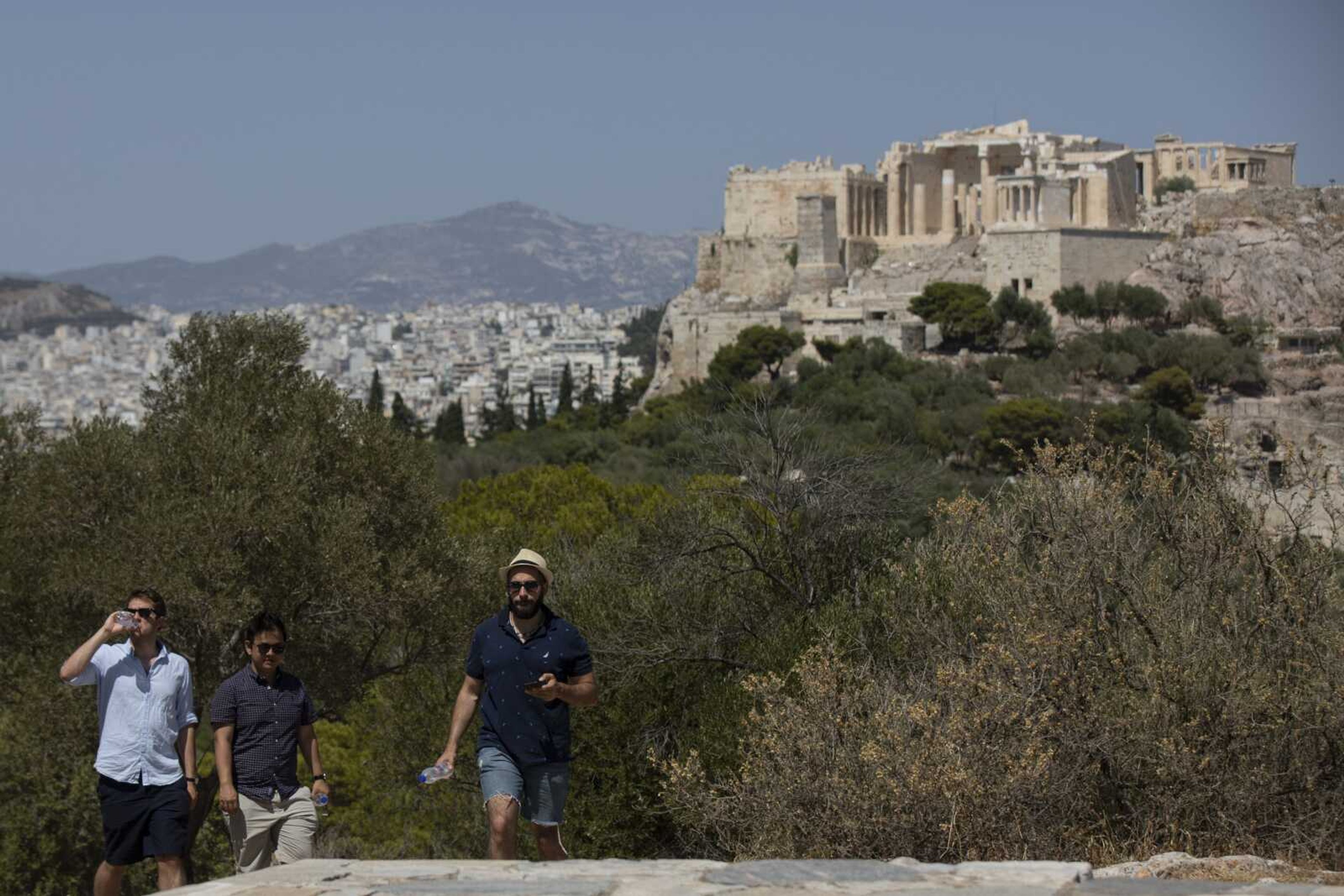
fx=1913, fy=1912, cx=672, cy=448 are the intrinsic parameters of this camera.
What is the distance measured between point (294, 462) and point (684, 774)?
635cm

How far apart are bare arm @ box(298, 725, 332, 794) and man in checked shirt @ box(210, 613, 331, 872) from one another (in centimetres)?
6

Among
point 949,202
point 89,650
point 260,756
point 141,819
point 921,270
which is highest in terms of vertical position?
point 949,202

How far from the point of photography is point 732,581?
1358cm

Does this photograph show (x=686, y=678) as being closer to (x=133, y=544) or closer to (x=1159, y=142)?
(x=133, y=544)

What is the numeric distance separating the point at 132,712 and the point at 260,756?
0.54m

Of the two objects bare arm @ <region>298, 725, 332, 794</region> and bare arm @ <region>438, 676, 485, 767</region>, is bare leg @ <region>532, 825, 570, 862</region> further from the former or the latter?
bare arm @ <region>298, 725, 332, 794</region>

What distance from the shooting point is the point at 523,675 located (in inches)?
294

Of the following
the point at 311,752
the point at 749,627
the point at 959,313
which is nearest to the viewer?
the point at 311,752

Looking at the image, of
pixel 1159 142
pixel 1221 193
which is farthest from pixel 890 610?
pixel 1159 142

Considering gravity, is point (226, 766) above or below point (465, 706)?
below

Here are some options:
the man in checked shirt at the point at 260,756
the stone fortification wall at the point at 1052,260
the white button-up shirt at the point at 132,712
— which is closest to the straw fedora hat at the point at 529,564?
the man in checked shirt at the point at 260,756

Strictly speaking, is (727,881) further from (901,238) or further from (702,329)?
(901,238)

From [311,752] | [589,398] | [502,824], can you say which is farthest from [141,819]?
[589,398]

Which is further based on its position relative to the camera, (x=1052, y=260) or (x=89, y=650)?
(x=1052, y=260)
